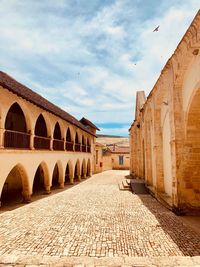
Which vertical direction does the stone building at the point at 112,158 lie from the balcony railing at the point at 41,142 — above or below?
below

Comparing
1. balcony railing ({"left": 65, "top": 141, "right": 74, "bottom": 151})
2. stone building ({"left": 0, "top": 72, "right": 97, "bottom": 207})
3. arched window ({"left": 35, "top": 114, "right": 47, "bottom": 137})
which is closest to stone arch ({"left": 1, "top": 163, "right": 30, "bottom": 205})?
stone building ({"left": 0, "top": 72, "right": 97, "bottom": 207})

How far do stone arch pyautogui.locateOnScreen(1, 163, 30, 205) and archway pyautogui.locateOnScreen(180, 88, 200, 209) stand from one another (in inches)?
288

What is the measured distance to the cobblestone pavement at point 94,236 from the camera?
4.59 m

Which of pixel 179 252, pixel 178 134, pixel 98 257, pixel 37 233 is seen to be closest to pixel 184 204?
pixel 178 134

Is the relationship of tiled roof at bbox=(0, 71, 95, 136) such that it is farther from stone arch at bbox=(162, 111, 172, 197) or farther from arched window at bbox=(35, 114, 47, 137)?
stone arch at bbox=(162, 111, 172, 197)

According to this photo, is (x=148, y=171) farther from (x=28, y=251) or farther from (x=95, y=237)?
(x=28, y=251)

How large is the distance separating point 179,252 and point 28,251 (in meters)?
3.46

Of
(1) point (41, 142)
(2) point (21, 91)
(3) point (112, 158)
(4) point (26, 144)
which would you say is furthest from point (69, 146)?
(3) point (112, 158)

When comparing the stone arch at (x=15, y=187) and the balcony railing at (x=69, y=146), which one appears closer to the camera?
the stone arch at (x=15, y=187)

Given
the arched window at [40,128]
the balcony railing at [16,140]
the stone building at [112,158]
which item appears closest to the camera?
the balcony railing at [16,140]

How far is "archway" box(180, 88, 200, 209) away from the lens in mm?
8141

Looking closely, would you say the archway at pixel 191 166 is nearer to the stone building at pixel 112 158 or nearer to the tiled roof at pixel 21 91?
the tiled roof at pixel 21 91

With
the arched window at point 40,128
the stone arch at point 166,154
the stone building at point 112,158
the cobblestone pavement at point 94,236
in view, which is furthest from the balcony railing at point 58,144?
the stone building at point 112,158

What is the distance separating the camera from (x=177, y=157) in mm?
8320
